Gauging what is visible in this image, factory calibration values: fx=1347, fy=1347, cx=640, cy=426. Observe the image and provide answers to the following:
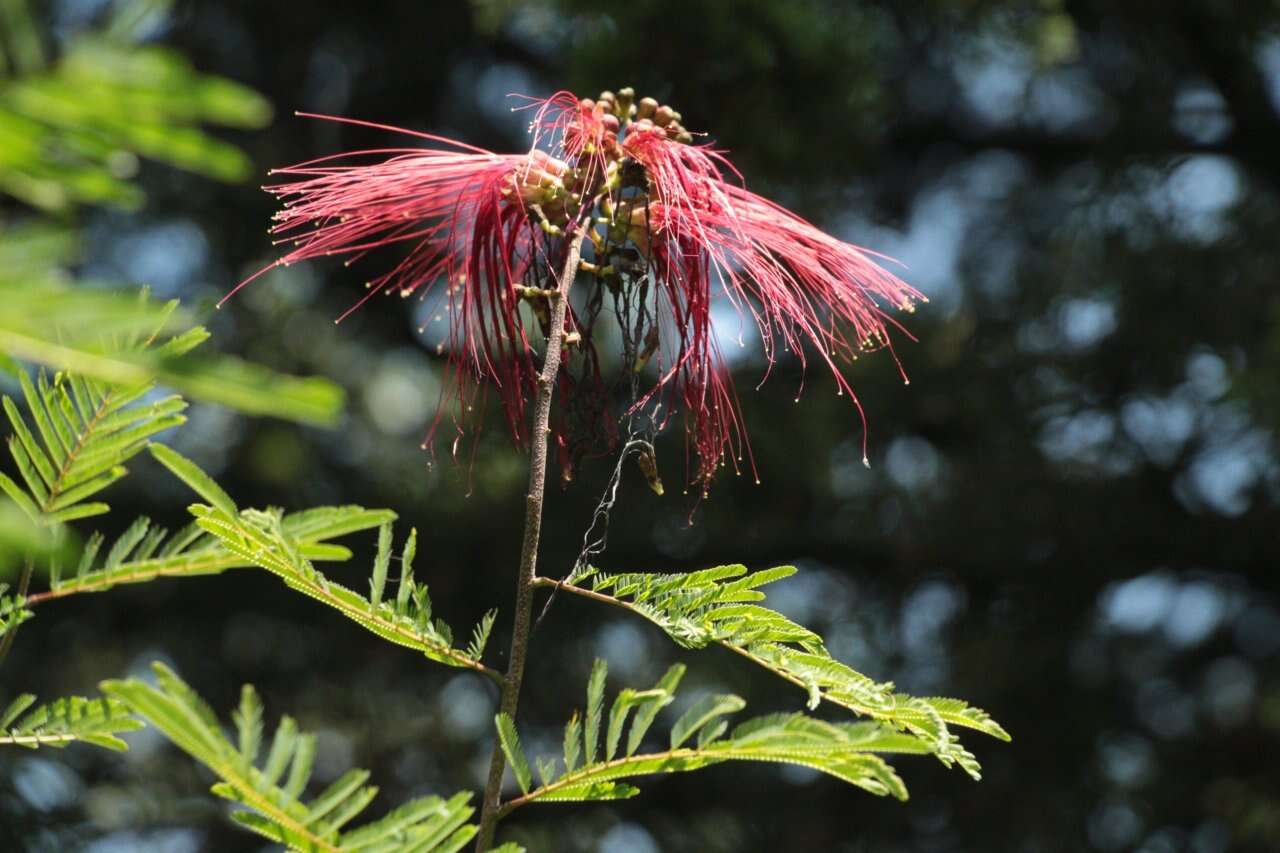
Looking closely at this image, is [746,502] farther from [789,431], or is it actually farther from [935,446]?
[935,446]

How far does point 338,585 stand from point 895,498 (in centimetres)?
313

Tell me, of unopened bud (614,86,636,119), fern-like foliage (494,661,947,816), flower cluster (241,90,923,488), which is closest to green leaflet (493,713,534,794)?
fern-like foliage (494,661,947,816)

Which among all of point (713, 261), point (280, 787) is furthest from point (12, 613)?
point (713, 261)

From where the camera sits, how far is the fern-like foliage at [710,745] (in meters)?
0.54

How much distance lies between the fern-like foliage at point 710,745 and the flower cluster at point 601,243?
0.85 feet

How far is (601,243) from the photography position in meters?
0.80

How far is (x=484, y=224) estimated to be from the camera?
2.85 ft

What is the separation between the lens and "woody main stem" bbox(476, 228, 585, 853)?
0.61 meters

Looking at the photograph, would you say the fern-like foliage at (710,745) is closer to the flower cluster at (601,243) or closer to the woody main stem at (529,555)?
the woody main stem at (529,555)

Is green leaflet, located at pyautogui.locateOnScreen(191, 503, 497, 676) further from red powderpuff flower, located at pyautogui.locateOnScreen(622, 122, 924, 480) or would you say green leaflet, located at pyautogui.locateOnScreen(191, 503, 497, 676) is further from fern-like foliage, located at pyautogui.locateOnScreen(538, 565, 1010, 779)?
red powderpuff flower, located at pyautogui.locateOnScreen(622, 122, 924, 480)

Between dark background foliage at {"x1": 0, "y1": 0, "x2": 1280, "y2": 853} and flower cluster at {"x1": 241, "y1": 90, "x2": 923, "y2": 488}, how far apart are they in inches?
87.8

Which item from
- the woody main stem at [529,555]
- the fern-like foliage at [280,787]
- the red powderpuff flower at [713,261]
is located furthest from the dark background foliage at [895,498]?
the fern-like foliage at [280,787]

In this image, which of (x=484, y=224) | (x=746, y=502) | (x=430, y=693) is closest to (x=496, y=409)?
(x=746, y=502)

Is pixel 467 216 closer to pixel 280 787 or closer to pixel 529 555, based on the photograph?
pixel 529 555
